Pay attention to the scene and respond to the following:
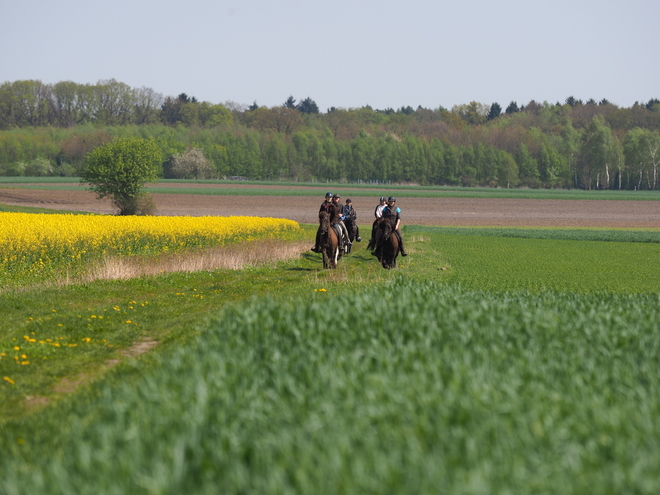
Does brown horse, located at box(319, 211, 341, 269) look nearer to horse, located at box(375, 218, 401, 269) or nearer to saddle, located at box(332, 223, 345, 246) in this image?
saddle, located at box(332, 223, 345, 246)

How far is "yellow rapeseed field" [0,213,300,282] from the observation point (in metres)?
24.1

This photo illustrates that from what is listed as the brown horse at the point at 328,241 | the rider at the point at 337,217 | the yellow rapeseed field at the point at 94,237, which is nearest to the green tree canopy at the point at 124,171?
the yellow rapeseed field at the point at 94,237

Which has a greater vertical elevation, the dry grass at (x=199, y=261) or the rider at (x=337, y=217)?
the rider at (x=337, y=217)

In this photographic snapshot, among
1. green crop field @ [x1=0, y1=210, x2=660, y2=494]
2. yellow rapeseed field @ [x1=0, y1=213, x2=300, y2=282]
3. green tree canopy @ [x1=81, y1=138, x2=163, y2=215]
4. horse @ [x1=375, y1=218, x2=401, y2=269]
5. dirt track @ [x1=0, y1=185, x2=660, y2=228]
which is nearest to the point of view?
green crop field @ [x1=0, y1=210, x2=660, y2=494]

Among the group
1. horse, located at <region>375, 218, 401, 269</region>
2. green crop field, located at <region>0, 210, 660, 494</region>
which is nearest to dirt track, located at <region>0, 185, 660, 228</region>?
horse, located at <region>375, 218, 401, 269</region>

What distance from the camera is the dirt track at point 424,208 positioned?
72750mm

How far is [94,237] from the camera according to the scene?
92.2ft

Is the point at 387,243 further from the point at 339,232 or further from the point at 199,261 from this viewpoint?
the point at 199,261

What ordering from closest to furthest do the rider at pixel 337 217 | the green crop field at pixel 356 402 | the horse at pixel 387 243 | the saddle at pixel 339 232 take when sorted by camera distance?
the green crop field at pixel 356 402 < the horse at pixel 387 243 < the rider at pixel 337 217 < the saddle at pixel 339 232

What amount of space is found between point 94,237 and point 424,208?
6174 centimetres

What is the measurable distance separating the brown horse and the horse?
1555mm

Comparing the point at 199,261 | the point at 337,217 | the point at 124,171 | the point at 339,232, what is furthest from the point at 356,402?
the point at 124,171

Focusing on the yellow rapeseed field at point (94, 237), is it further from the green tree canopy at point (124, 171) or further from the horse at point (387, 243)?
the green tree canopy at point (124, 171)

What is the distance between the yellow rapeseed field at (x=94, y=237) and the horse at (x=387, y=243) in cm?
898
